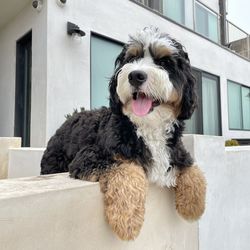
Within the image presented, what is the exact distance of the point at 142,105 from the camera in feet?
6.67

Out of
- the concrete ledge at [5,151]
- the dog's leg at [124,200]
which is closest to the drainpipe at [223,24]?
the concrete ledge at [5,151]

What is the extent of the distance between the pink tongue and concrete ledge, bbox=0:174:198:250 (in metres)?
0.56

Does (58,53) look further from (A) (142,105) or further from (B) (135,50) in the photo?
(A) (142,105)

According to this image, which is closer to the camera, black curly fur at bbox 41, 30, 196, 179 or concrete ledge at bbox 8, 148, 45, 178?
black curly fur at bbox 41, 30, 196, 179

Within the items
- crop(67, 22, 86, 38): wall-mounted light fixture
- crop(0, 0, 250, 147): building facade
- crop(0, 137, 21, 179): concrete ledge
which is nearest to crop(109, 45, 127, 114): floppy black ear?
crop(0, 137, 21, 179): concrete ledge

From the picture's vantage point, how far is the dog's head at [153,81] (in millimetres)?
1955

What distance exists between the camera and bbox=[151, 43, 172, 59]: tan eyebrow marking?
2102 millimetres

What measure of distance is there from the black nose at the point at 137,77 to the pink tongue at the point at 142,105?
0.12 m

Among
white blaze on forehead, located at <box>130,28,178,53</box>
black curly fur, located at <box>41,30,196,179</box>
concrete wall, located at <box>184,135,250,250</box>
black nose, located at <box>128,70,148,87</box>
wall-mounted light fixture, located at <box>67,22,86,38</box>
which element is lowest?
concrete wall, located at <box>184,135,250,250</box>

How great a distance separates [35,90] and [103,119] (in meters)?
3.05

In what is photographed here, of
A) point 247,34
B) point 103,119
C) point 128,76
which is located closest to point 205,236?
point 103,119

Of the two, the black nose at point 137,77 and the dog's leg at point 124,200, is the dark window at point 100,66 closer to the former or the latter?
the black nose at point 137,77

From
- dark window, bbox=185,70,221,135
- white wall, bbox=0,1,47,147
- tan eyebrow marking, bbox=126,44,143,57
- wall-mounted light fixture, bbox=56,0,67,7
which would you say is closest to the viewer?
tan eyebrow marking, bbox=126,44,143,57

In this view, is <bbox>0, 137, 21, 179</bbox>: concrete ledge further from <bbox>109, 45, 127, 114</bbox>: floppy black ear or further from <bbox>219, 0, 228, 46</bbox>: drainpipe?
<bbox>219, 0, 228, 46</bbox>: drainpipe
